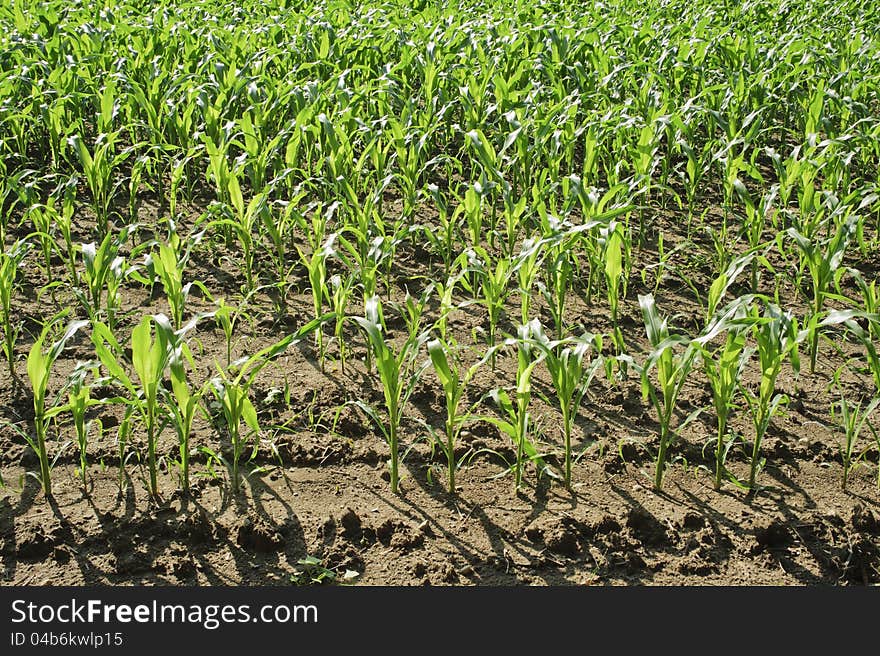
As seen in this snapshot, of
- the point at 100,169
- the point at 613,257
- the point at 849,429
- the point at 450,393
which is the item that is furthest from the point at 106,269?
the point at 849,429

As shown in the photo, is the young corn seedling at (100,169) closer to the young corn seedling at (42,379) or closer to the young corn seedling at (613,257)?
the young corn seedling at (42,379)

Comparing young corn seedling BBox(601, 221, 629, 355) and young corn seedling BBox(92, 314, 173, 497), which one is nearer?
young corn seedling BBox(92, 314, 173, 497)

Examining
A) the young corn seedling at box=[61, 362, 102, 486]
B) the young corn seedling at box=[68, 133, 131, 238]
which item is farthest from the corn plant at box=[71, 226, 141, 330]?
the young corn seedling at box=[68, 133, 131, 238]

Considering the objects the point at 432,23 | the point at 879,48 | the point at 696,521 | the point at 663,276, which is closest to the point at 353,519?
the point at 696,521

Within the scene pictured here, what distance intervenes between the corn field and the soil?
0.01m

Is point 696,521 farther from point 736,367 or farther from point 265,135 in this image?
point 265,135

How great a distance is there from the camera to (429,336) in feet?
12.3

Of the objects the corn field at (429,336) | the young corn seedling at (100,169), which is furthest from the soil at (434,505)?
the young corn seedling at (100,169)

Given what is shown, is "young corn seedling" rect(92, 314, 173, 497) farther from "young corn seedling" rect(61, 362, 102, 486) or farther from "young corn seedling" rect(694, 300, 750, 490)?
"young corn seedling" rect(694, 300, 750, 490)

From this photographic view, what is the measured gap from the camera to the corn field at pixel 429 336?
3.15m

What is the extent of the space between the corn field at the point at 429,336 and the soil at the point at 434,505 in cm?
1

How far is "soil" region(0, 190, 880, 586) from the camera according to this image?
120 inches

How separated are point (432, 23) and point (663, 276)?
165 inches

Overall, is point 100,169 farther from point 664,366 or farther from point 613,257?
point 664,366
